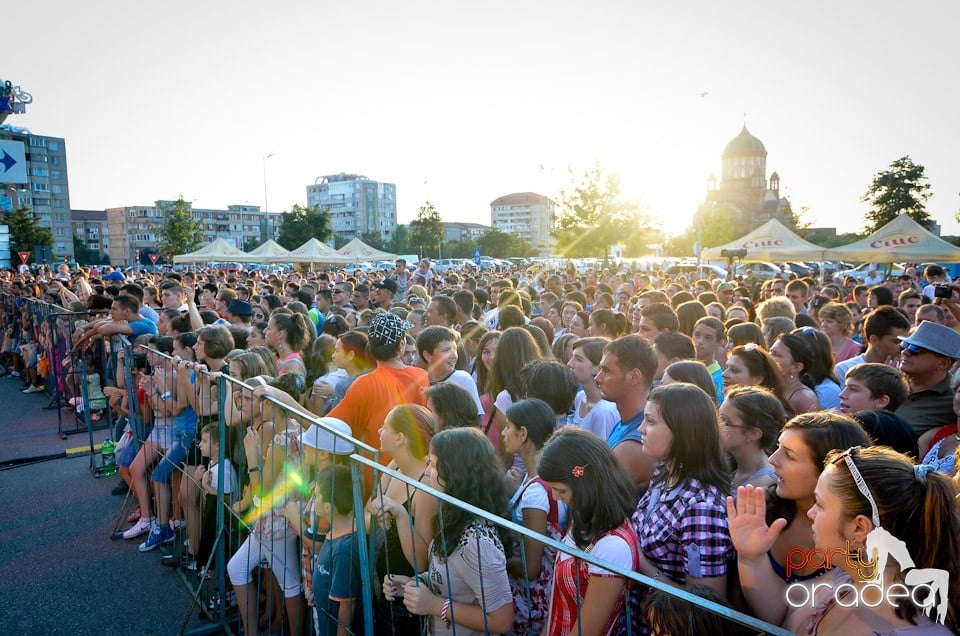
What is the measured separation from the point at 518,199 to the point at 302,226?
115349 mm

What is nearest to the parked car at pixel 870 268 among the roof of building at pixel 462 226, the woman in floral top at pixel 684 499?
the woman in floral top at pixel 684 499

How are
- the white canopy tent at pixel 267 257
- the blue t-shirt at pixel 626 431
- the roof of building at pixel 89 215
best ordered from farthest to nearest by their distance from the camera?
the roof of building at pixel 89 215, the white canopy tent at pixel 267 257, the blue t-shirt at pixel 626 431

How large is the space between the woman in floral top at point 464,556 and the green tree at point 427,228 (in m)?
59.8

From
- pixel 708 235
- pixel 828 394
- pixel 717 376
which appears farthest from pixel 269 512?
pixel 708 235

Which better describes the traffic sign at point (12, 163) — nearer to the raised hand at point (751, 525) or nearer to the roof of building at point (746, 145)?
the raised hand at point (751, 525)

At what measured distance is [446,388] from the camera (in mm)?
3553

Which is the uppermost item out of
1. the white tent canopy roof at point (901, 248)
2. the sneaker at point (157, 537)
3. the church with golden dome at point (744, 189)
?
the church with golden dome at point (744, 189)

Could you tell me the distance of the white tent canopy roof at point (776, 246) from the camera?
19141mm

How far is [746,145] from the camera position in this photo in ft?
276

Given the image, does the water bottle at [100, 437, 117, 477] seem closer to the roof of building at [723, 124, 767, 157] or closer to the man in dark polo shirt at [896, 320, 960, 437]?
the man in dark polo shirt at [896, 320, 960, 437]

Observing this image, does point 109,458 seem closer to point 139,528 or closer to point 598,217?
point 139,528

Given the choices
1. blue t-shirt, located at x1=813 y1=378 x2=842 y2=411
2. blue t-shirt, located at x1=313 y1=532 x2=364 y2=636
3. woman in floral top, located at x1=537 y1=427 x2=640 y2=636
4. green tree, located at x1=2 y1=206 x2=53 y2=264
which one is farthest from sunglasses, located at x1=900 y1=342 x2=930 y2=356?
green tree, located at x1=2 y1=206 x2=53 y2=264

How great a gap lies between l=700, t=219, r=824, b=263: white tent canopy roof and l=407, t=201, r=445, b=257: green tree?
42726 mm

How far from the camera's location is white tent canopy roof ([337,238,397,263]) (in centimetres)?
2733
